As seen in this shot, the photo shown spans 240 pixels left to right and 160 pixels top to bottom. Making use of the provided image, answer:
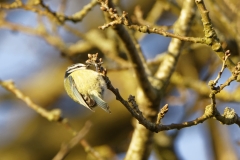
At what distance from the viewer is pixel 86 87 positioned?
187cm

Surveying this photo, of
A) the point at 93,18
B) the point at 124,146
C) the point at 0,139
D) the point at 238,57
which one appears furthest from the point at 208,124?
the point at 0,139

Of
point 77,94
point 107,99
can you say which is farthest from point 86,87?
point 107,99

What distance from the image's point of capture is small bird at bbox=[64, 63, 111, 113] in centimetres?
180

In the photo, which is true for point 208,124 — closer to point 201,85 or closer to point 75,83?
point 201,85

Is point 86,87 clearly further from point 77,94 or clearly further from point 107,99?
point 107,99

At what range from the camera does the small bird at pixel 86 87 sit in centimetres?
180

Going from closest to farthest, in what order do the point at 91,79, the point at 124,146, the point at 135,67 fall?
the point at 91,79, the point at 135,67, the point at 124,146

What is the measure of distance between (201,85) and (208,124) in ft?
2.76

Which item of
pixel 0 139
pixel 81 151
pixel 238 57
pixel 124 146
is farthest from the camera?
pixel 0 139

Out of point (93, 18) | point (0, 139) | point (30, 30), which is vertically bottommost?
point (0, 139)

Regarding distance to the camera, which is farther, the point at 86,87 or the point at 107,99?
the point at 107,99

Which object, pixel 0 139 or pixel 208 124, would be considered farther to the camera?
pixel 0 139

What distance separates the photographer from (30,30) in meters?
3.10

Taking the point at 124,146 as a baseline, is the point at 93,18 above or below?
above
